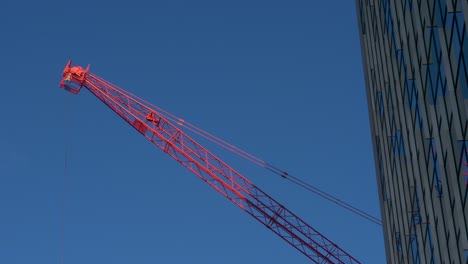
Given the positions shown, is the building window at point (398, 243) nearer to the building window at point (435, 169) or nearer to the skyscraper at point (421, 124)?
the skyscraper at point (421, 124)

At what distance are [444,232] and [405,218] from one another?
10.8 m

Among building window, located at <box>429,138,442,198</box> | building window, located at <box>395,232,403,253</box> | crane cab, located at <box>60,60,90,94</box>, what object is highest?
crane cab, located at <box>60,60,90,94</box>

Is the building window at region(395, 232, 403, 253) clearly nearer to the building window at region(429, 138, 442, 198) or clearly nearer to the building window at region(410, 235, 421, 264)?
the building window at region(410, 235, 421, 264)

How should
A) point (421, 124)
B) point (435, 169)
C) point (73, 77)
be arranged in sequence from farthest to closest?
point (73, 77) → point (421, 124) → point (435, 169)

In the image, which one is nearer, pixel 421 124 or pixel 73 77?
pixel 421 124

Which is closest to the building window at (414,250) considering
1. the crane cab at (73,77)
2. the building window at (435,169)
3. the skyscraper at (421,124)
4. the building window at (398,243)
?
the skyscraper at (421,124)

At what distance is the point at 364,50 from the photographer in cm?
6344

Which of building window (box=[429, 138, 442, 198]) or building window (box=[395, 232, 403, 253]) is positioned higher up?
building window (box=[395, 232, 403, 253])

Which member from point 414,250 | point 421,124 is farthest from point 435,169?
point 414,250

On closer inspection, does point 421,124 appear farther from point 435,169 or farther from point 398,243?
point 398,243

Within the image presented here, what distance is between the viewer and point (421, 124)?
42.4 metres

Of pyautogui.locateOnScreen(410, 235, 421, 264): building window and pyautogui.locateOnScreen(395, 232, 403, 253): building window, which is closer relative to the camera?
pyautogui.locateOnScreen(410, 235, 421, 264): building window

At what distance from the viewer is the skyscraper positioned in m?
34.8

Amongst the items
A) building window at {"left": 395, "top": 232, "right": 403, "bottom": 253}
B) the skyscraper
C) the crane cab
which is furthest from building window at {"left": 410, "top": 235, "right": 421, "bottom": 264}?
the crane cab
